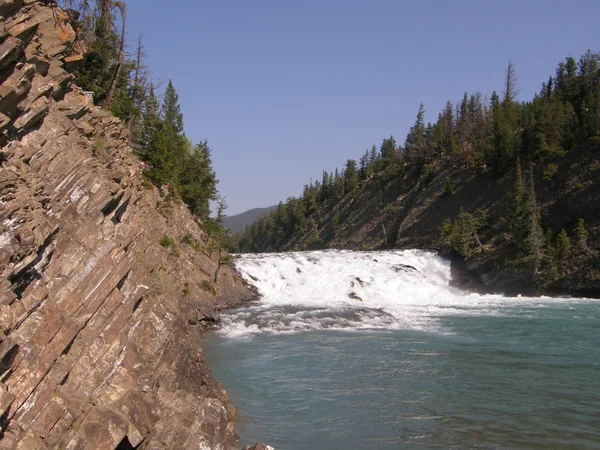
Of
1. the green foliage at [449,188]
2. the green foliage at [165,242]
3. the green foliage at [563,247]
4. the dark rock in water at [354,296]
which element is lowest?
the dark rock in water at [354,296]


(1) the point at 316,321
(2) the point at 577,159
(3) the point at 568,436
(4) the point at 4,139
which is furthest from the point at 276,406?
(2) the point at 577,159

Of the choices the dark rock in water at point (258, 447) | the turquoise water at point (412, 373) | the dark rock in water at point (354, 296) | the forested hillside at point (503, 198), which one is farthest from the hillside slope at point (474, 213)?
the dark rock in water at point (258, 447)

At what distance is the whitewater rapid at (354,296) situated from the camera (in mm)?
27000

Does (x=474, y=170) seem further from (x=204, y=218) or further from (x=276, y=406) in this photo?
(x=276, y=406)

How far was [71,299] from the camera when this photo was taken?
9.87 meters

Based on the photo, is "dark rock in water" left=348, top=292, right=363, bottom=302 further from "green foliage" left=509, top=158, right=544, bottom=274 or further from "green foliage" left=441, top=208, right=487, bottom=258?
"green foliage" left=509, top=158, right=544, bottom=274

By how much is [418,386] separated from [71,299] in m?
11.2

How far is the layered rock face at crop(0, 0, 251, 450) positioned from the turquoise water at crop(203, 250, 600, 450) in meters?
2.72

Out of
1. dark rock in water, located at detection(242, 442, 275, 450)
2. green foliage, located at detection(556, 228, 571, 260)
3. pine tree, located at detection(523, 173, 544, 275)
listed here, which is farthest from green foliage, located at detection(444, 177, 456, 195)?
dark rock in water, located at detection(242, 442, 275, 450)

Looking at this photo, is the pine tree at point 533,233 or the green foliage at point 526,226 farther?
the green foliage at point 526,226

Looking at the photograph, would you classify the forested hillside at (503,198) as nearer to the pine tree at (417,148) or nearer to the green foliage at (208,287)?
the pine tree at (417,148)

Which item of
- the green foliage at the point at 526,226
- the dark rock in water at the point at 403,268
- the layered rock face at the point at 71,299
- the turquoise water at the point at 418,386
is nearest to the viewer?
the layered rock face at the point at 71,299

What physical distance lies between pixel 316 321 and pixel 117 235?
1648 cm

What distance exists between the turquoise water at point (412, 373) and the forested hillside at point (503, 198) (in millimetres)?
6997
